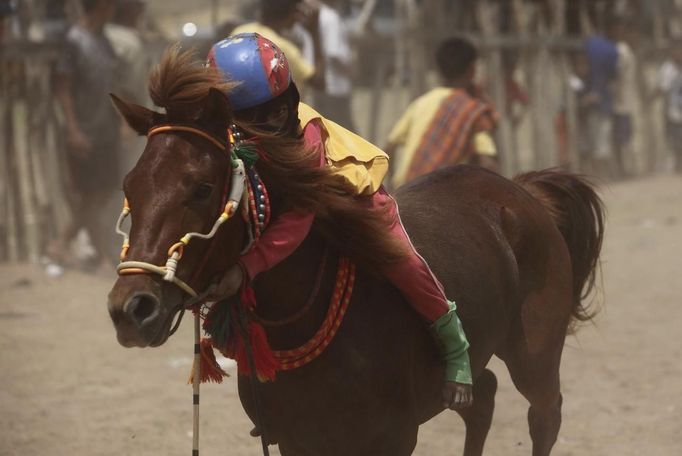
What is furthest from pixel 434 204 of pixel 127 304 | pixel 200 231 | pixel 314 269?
pixel 127 304

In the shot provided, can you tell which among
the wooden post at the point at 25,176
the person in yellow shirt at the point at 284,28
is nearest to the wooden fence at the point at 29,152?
the wooden post at the point at 25,176

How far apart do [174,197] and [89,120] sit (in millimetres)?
6970

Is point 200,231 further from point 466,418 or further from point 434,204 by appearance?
point 466,418

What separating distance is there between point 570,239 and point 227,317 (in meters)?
2.13

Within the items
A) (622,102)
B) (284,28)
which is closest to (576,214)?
(284,28)

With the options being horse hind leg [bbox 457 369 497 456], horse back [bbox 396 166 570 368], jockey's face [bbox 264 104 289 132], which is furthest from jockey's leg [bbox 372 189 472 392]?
horse hind leg [bbox 457 369 497 456]

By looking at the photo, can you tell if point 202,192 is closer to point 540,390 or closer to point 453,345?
point 453,345

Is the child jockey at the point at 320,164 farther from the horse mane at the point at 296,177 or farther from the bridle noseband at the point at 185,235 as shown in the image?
the bridle noseband at the point at 185,235

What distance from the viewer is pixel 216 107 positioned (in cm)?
314

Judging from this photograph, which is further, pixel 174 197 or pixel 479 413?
pixel 479 413

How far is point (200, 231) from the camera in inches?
121

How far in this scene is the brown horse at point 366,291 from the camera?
9.95 feet

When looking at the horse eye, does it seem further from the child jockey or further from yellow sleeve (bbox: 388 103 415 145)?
yellow sleeve (bbox: 388 103 415 145)

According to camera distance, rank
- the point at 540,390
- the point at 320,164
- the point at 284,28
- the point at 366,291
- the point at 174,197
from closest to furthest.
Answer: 1. the point at 174,197
2. the point at 320,164
3. the point at 366,291
4. the point at 540,390
5. the point at 284,28
